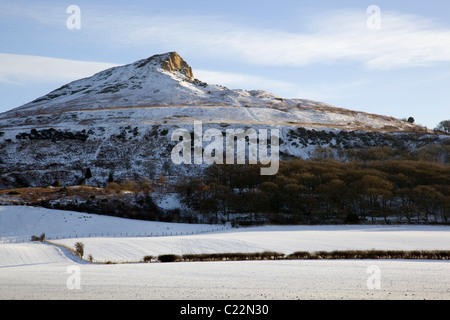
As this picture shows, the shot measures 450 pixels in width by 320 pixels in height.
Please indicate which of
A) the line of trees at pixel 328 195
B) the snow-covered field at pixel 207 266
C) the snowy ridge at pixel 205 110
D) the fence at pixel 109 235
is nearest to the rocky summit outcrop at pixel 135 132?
the snowy ridge at pixel 205 110

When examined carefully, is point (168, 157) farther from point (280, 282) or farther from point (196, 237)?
point (280, 282)

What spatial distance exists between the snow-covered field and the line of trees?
25.6ft

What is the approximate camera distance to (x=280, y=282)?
27.0m

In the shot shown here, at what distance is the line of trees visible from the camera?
2921 inches

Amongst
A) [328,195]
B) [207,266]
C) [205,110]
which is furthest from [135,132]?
[207,266]

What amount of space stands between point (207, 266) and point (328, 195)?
46.2 meters

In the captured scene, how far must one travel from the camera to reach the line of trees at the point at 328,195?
74.2 m

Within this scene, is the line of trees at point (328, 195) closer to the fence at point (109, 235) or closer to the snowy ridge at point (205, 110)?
the fence at point (109, 235)

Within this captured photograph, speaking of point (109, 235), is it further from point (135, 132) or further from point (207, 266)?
point (135, 132)

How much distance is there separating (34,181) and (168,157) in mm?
34170

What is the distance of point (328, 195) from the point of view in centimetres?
7744

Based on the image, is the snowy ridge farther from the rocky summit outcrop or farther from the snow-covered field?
the snow-covered field

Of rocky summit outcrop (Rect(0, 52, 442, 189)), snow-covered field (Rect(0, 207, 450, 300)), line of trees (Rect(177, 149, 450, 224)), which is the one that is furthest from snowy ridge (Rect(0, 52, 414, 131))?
snow-covered field (Rect(0, 207, 450, 300))
